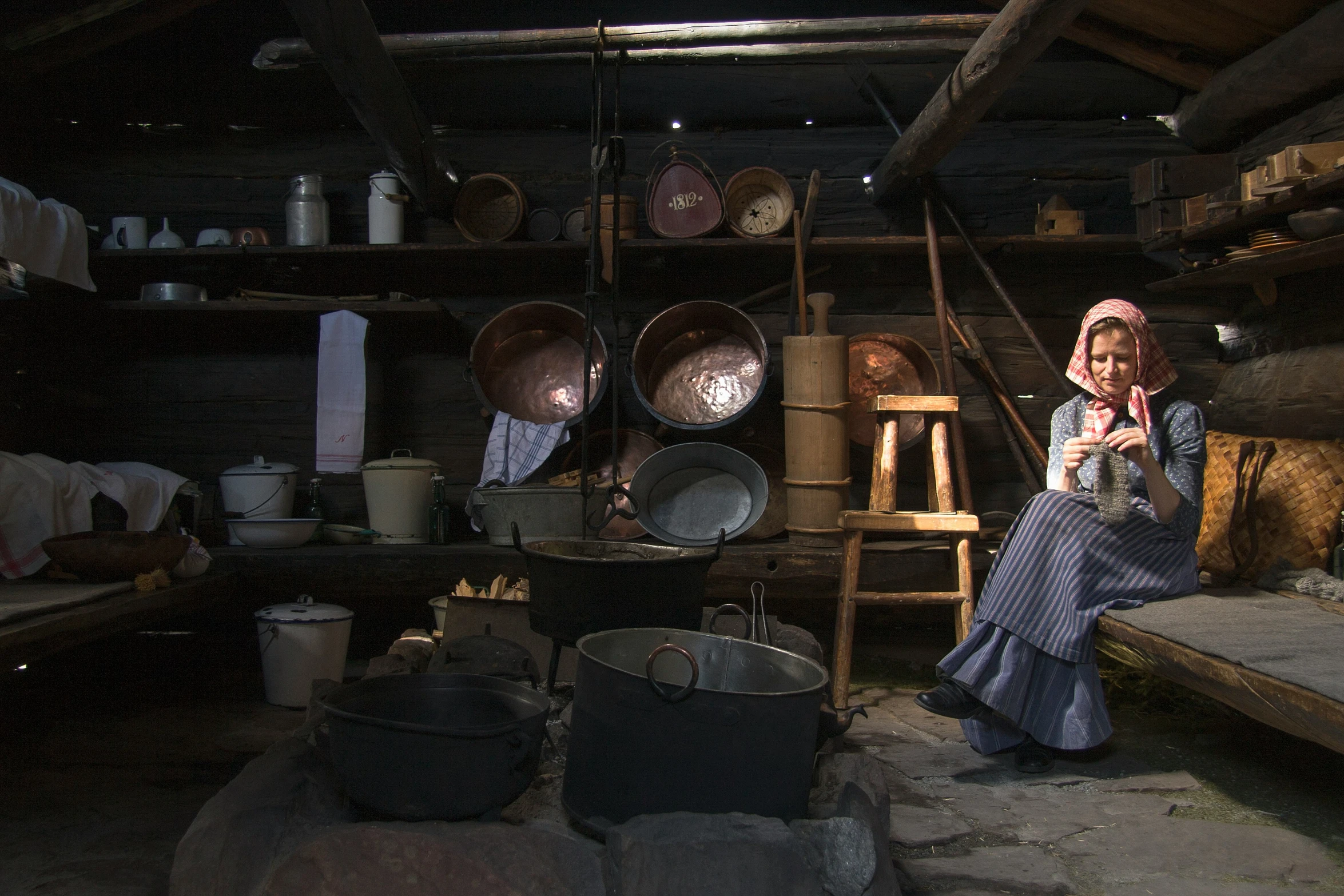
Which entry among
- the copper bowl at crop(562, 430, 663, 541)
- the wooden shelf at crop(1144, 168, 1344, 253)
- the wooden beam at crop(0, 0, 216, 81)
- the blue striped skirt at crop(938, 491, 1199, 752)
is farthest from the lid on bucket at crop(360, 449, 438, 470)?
the wooden shelf at crop(1144, 168, 1344, 253)

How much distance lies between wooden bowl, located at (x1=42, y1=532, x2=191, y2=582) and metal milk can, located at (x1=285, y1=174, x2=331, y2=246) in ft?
5.37

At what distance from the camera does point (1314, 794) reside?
2.74 m

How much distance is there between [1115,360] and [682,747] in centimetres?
210

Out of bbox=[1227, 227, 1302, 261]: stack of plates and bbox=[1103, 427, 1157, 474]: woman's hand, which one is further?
bbox=[1227, 227, 1302, 261]: stack of plates

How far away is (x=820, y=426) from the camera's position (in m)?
3.92

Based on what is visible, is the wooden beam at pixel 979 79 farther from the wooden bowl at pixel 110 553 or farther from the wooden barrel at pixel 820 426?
the wooden bowl at pixel 110 553

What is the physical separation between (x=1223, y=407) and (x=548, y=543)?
3.46 m

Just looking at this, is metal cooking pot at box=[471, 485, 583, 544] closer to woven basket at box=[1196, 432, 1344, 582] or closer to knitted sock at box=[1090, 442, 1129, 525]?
knitted sock at box=[1090, 442, 1129, 525]

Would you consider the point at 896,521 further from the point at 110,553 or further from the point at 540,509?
the point at 110,553

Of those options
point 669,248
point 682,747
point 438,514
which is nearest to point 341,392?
point 438,514

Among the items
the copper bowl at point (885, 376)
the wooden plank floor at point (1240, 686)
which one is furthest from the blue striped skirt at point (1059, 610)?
the copper bowl at point (885, 376)

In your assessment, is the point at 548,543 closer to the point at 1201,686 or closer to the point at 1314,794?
the point at 1201,686

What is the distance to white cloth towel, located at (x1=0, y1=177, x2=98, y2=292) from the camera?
3.55 metres

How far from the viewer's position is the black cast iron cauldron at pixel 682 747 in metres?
1.91
